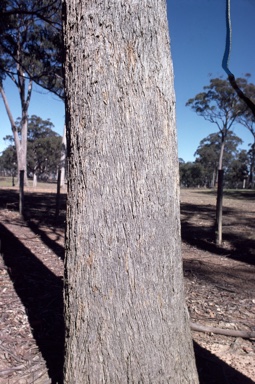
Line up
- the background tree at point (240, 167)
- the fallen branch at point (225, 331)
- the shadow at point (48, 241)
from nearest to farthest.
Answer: the fallen branch at point (225, 331)
the shadow at point (48, 241)
the background tree at point (240, 167)

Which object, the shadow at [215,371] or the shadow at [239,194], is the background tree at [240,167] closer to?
the shadow at [239,194]

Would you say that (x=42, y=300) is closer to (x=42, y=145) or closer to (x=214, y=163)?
(x=42, y=145)

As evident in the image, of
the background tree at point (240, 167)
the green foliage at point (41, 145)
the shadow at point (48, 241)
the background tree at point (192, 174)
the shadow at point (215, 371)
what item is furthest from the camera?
the background tree at point (192, 174)

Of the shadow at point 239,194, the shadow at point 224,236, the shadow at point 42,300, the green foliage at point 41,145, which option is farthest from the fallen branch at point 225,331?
the green foliage at point 41,145

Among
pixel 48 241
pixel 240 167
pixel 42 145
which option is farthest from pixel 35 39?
pixel 240 167

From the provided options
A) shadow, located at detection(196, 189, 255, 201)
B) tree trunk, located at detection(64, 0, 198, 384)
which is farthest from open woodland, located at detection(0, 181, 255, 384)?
shadow, located at detection(196, 189, 255, 201)

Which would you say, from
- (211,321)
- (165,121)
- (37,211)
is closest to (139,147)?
(165,121)

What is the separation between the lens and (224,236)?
6461 millimetres

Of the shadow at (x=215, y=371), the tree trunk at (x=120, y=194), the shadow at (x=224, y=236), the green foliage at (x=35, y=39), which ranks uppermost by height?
the green foliage at (x=35, y=39)

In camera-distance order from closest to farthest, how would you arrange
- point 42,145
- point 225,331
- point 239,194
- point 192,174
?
1. point 225,331
2. point 239,194
3. point 42,145
4. point 192,174

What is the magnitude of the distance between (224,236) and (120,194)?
17.6 feet

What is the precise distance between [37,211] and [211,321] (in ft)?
23.0

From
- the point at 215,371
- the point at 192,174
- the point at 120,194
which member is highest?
the point at 192,174

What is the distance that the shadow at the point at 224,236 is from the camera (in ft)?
17.3
